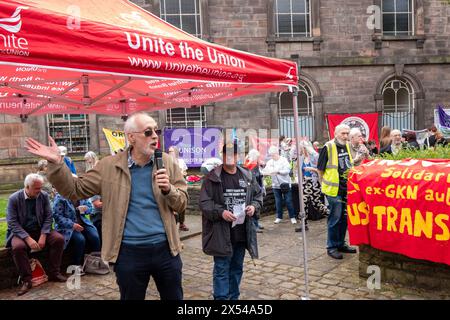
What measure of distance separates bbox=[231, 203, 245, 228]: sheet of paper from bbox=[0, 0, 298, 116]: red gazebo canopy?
4.18 ft

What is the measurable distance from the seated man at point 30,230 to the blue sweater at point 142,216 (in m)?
2.85

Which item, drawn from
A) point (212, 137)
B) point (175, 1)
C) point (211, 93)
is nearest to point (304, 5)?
point (175, 1)

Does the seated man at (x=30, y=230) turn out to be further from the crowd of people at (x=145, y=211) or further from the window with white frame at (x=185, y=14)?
the window with white frame at (x=185, y=14)

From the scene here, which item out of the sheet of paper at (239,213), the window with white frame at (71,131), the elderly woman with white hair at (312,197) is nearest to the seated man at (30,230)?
the sheet of paper at (239,213)

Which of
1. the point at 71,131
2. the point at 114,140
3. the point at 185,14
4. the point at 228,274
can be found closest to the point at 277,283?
the point at 228,274

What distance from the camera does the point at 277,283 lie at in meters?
5.26

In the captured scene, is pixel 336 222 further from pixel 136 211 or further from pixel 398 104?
pixel 398 104

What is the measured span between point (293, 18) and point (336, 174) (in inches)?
509

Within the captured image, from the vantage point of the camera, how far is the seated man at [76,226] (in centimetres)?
568

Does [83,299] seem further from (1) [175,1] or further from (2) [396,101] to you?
(2) [396,101]

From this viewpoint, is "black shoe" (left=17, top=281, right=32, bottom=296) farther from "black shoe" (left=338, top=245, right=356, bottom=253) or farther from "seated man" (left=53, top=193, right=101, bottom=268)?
"black shoe" (left=338, top=245, right=356, bottom=253)

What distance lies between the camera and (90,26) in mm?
3162

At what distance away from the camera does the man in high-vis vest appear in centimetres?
605

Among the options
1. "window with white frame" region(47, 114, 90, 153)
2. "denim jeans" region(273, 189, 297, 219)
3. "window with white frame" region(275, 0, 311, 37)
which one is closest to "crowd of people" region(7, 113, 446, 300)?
"denim jeans" region(273, 189, 297, 219)
